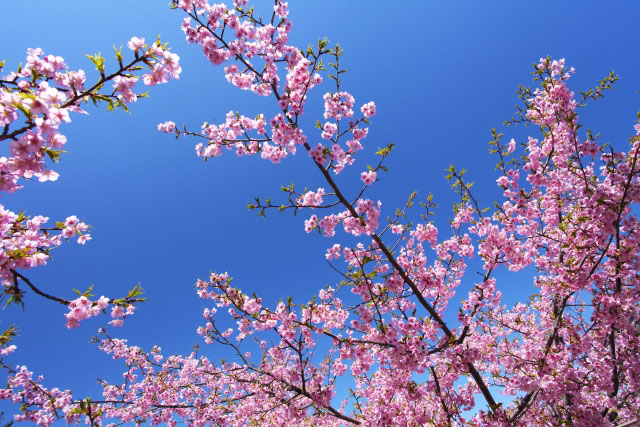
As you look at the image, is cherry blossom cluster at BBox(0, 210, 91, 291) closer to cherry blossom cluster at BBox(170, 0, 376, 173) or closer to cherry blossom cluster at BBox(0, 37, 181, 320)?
cherry blossom cluster at BBox(0, 37, 181, 320)

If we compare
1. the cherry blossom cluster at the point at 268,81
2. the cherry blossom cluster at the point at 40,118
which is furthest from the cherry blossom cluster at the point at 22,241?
the cherry blossom cluster at the point at 268,81

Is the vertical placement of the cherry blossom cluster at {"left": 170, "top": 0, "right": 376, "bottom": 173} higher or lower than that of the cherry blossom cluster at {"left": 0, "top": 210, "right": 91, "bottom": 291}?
higher

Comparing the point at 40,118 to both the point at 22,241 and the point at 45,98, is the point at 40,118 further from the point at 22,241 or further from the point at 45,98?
the point at 22,241

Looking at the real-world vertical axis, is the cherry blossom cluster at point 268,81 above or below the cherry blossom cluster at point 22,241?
above

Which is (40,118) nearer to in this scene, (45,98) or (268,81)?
(45,98)

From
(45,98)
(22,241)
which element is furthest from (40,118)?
(22,241)

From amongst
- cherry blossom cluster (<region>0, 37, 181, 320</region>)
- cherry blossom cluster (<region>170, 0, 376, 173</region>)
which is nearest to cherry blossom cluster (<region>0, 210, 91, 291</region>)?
cherry blossom cluster (<region>0, 37, 181, 320</region>)

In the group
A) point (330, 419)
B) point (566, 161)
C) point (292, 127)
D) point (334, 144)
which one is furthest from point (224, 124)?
point (330, 419)

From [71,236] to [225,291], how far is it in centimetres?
339

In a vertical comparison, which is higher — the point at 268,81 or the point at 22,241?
the point at 268,81

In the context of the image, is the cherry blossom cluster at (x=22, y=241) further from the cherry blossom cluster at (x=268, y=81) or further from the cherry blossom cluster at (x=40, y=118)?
the cherry blossom cluster at (x=268, y=81)

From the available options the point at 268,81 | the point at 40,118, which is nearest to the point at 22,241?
the point at 40,118

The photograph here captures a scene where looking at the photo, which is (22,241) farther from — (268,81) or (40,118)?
(268,81)

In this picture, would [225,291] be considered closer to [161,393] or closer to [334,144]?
[334,144]
